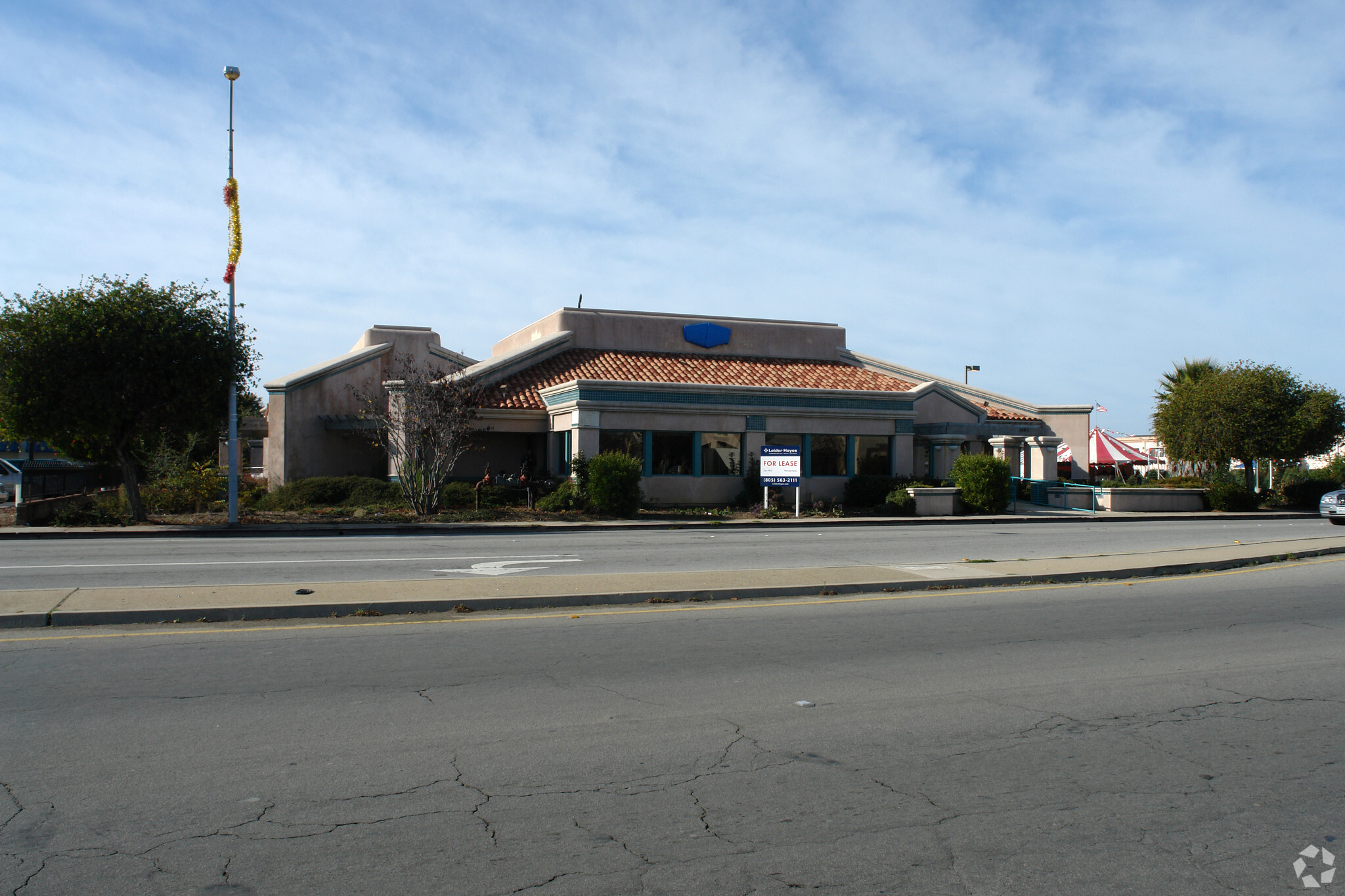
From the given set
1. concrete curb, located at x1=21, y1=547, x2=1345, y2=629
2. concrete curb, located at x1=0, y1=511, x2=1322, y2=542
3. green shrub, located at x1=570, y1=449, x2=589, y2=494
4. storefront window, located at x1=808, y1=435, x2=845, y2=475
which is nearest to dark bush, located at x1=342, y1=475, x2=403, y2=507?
concrete curb, located at x1=0, y1=511, x2=1322, y2=542

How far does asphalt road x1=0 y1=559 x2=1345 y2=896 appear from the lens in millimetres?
3918

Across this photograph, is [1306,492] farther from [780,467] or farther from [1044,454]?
[780,467]

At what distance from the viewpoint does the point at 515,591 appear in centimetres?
1048

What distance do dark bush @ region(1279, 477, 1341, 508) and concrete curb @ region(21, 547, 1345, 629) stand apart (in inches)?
1057

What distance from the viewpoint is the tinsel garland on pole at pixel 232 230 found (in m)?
22.0

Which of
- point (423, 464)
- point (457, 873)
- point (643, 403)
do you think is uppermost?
point (643, 403)

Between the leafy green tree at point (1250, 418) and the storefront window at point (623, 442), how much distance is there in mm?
22320

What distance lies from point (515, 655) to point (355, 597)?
3.04 meters

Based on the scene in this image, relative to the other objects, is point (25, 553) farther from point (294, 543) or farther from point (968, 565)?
point (968, 565)

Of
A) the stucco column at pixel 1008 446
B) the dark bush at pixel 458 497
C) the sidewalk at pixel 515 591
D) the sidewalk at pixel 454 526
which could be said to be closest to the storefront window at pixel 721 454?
the sidewalk at pixel 454 526

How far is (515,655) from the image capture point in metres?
7.66

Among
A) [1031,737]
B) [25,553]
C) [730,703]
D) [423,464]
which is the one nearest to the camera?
[1031,737]

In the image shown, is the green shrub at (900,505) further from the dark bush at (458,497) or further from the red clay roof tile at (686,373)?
the dark bush at (458,497)

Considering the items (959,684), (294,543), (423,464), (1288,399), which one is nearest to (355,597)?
(959,684)
